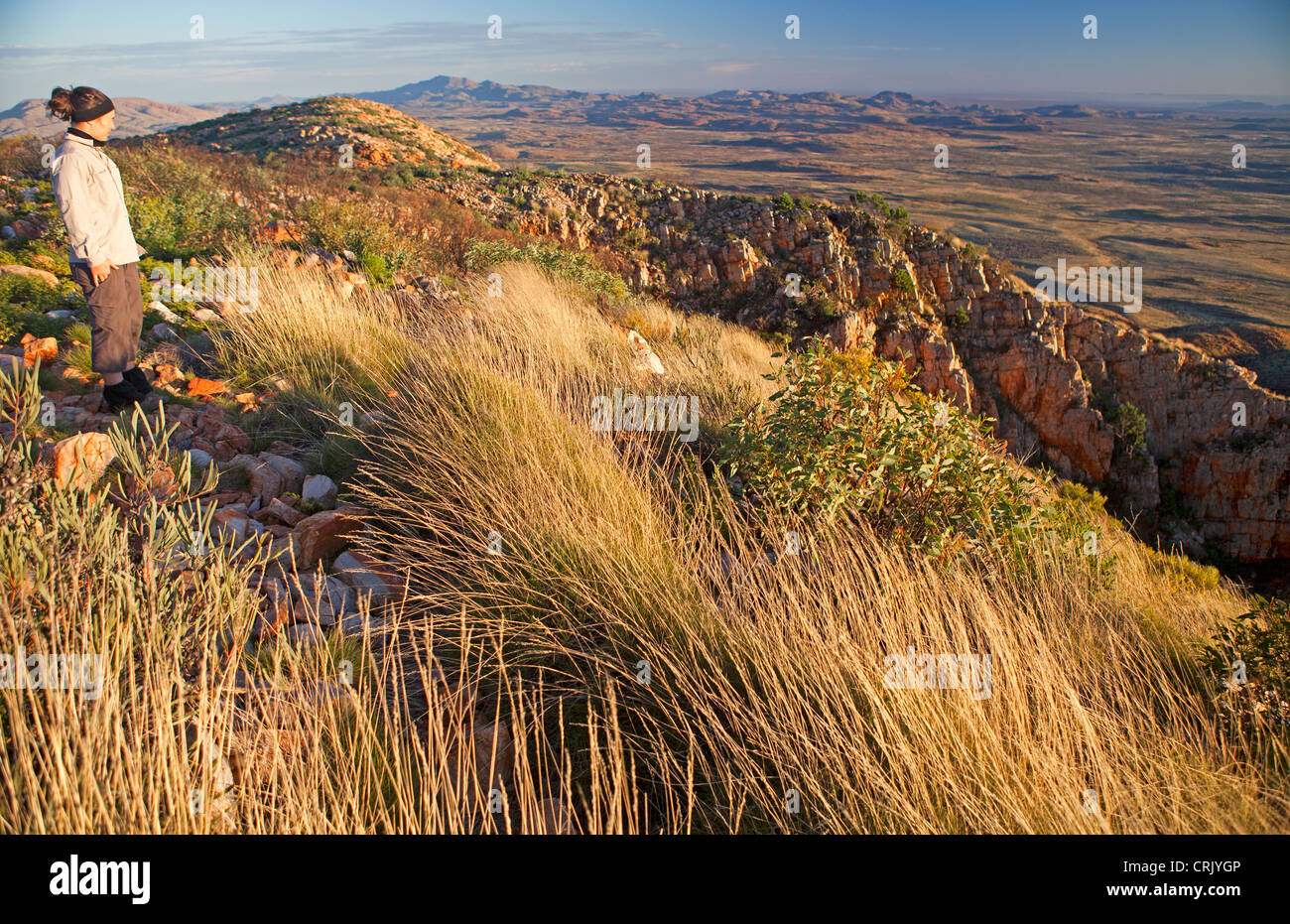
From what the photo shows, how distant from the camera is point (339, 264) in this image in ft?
23.3

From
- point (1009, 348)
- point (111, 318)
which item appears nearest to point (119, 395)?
point (111, 318)

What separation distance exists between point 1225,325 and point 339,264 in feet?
140

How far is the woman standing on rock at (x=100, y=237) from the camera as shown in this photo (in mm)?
3902

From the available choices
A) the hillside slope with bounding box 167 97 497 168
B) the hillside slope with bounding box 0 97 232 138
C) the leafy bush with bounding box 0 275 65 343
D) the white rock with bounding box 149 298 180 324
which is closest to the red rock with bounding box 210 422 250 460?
the white rock with bounding box 149 298 180 324

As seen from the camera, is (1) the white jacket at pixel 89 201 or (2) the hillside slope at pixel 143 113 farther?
(2) the hillside slope at pixel 143 113

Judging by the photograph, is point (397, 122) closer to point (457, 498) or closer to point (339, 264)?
point (339, 264)

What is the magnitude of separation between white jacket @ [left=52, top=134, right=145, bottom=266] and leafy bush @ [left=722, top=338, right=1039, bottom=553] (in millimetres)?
3954

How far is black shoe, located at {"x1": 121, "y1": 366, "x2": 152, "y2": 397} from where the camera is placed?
424cm

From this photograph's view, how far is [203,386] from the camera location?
4613 millimetres

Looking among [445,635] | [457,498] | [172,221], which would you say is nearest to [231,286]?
[172,221]

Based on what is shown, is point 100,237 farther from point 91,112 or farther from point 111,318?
point 91,112

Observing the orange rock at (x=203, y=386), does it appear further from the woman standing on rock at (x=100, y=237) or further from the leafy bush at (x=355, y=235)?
the leafy bush at (x=355, y=235)

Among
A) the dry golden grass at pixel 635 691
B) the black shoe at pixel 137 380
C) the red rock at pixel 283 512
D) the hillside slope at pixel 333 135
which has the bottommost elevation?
the dry golden grass at pixel 635 691

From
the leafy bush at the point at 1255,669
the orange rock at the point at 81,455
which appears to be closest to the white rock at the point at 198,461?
the orange rock at the point at 81,455
